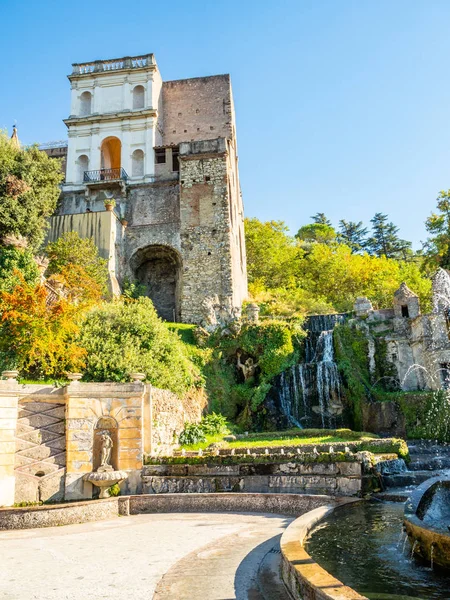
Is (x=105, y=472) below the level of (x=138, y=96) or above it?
below

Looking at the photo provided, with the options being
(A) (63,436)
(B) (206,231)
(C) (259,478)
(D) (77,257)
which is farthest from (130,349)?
(B) (206,231)

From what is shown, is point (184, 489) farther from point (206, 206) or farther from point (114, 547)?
point (206, 206)

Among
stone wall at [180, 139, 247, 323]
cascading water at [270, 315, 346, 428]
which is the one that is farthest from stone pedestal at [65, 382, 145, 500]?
stone wall at [180, 139, 247, 323]

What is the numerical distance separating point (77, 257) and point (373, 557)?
65.4 feet

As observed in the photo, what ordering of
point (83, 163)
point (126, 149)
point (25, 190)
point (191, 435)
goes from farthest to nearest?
point (83, 163), point (126, 149), point (25, 190), point (191, 435)

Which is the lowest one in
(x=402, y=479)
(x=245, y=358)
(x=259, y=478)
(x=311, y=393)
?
(x=402, y=479)

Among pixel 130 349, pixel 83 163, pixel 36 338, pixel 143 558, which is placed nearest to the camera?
pixel 143 558

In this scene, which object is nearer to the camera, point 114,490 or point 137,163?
point 114,490

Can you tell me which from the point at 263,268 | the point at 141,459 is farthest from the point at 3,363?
the point at 263,268

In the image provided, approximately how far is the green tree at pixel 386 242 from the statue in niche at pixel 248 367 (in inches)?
1500

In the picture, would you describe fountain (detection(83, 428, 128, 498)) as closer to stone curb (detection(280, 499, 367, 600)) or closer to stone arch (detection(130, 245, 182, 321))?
stone curb (detection(280, 499, 367, 600))

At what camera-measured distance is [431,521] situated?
5645 millimetres

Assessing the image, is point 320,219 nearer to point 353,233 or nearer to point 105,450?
point 353,233

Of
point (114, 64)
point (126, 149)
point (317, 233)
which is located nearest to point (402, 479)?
point (126, 149)
